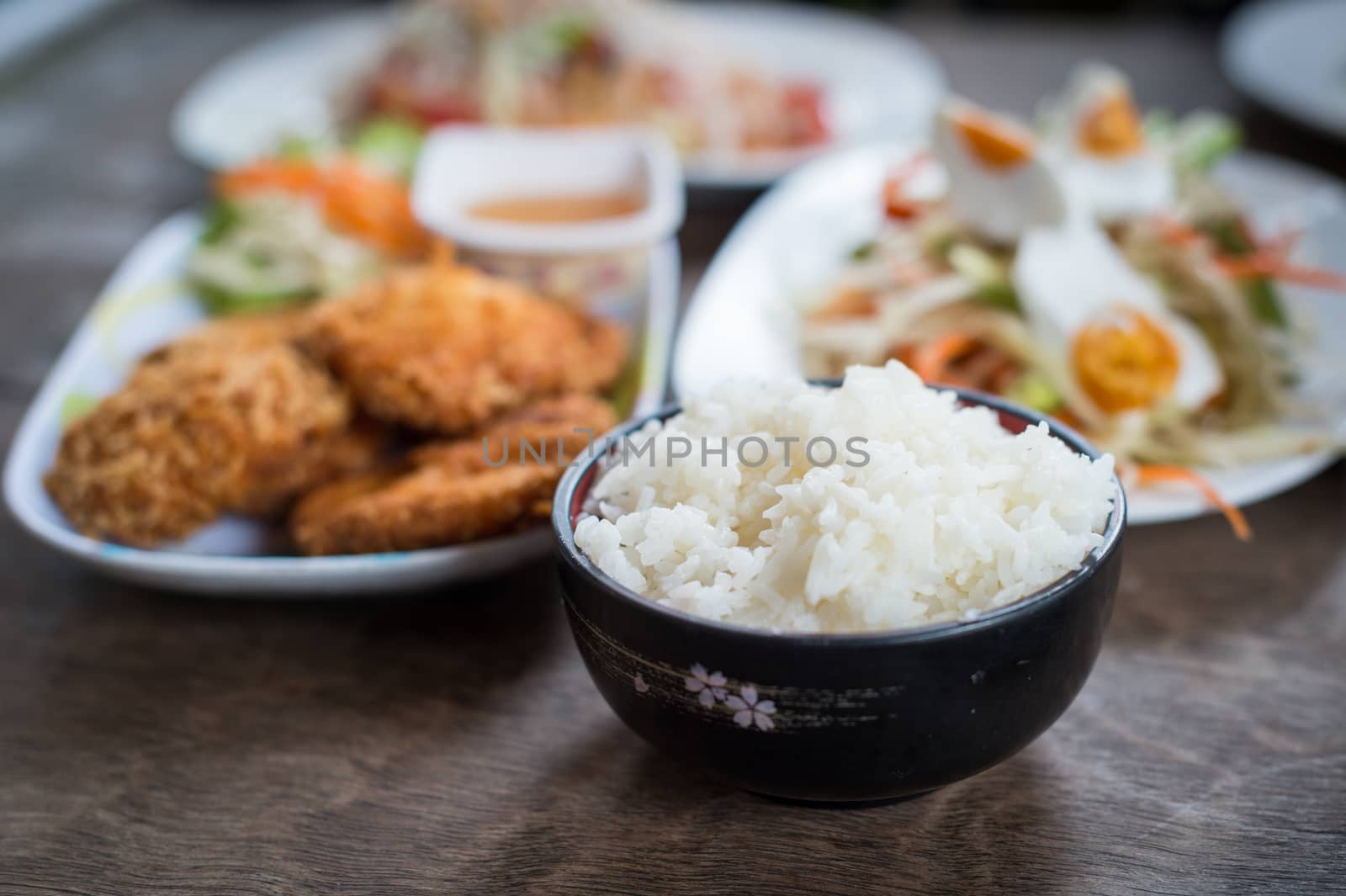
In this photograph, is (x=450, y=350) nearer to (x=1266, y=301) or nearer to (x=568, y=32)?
(x=1266, y=301)

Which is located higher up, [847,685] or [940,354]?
[847,685]

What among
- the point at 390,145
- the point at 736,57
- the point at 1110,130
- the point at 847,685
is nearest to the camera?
the point at 847,685

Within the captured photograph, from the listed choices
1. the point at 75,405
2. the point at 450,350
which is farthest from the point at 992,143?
the point at 75,405

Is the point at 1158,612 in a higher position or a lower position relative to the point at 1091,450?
lower

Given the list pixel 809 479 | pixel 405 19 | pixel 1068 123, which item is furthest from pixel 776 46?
pixel 809 479

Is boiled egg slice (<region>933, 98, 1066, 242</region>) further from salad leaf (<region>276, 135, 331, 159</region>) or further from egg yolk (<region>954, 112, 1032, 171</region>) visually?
salad leaf (<region>276, 135, 331, 159</region>)

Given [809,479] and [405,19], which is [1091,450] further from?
[405,19]

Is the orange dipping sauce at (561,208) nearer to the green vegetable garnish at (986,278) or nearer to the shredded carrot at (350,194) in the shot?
the shredded carrot at (350,194)
